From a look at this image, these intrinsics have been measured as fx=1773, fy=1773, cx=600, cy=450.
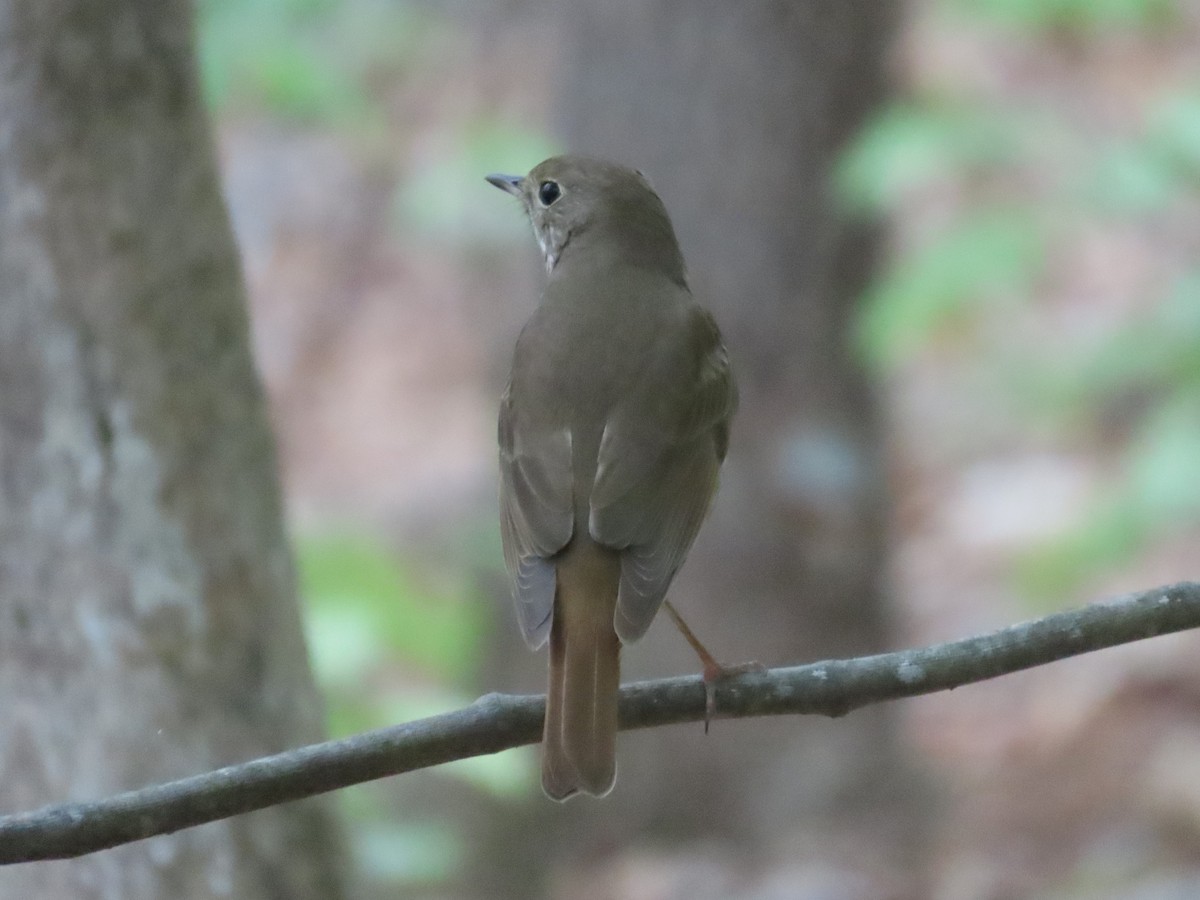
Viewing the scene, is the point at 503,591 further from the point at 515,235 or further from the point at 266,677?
the point at 266,677

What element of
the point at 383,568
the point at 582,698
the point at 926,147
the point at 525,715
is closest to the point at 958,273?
the point at 926,147

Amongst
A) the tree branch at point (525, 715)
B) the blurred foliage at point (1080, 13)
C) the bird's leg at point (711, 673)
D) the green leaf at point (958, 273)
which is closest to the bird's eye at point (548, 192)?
the bird's leg at point (711, 673)

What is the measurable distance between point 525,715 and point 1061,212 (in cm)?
395

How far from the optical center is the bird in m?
2.80

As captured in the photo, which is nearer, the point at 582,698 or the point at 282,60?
the point at 582,698

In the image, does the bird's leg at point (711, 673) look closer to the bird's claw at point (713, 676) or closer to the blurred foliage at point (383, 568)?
the bird's claw at point (713, 676)

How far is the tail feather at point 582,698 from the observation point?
2629mm

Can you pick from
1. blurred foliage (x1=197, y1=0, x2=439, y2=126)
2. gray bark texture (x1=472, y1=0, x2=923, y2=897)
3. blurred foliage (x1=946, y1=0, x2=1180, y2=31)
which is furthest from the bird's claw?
blurred foliage (x1=946, y1=0, x2=1180, y2=31)

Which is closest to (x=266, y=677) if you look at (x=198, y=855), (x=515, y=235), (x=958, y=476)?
(x=198, y=855)

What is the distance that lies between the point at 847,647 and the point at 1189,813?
1.60 metres

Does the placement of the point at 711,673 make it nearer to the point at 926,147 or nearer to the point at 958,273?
the point at 926,147

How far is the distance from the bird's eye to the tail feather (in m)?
1.17

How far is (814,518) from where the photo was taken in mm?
6879

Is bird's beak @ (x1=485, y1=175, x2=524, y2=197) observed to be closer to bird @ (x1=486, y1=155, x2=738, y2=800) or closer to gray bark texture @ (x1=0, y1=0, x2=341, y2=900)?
bird @ (x1=486, y1=155, x2=738, y2=800)
